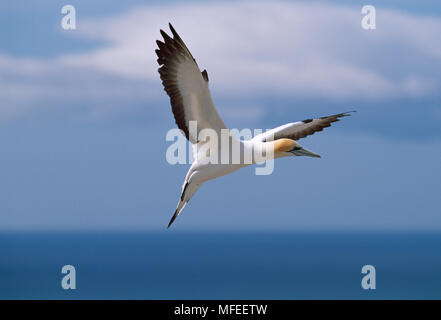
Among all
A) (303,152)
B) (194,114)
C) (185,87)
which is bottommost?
(303,152)

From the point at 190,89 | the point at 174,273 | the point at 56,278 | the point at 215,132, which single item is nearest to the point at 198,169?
the point at 215,132

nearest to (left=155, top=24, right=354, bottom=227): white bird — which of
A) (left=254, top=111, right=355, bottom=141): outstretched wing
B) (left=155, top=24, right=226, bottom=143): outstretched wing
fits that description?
(left=155, top=24, right=226, bottom=143): outstretched wing

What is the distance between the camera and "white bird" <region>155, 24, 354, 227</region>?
930cm

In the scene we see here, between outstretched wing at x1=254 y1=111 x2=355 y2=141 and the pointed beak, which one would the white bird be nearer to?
the pointed beak

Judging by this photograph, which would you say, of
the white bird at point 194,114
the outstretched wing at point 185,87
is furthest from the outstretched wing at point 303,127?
the outstretched wing at point 185,87

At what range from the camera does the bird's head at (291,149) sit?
33.1 ft

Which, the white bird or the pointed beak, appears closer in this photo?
the white bird

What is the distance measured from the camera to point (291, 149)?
1009 cm

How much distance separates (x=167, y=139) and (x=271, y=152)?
1.59m

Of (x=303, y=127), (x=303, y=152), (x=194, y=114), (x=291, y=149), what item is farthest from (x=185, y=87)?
(x=303, y=127)

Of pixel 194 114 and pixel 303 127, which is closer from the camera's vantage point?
pixel 194 114

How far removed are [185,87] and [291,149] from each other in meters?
1.84

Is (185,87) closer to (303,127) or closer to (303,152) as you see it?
(303,152)

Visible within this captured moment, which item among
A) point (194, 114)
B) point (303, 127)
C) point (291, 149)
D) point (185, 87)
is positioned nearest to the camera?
point (185, 87)
